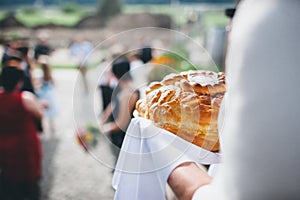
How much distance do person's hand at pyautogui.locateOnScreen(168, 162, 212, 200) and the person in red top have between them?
8.99ft

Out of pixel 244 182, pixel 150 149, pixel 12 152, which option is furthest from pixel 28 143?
pixel 244 182

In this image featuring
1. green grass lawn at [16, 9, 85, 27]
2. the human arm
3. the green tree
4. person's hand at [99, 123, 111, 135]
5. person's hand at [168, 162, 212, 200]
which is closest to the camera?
person's hand at [168, 162, 212, 200]

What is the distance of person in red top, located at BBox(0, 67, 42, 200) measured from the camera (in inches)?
142

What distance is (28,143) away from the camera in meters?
3.76

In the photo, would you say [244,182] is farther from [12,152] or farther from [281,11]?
[12,152]

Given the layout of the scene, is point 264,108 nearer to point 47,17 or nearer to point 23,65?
point 23,65

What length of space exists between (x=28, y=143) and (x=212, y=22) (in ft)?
39.8

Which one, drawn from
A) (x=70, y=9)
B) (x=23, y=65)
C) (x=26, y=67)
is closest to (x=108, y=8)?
(x=70, y=9)

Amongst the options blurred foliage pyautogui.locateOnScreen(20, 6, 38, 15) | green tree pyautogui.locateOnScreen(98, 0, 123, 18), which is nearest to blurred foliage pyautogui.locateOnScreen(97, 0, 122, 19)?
green tree pyautogui.locateOnScreen(98, 0, 123, 18)

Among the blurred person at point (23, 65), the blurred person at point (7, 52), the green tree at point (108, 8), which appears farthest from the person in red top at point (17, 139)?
the green tree at point (108, 8)

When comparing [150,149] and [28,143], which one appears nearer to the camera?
[150,149]

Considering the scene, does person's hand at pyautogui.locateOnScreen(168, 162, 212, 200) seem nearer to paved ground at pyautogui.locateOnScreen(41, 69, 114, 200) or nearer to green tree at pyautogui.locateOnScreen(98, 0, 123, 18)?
paved ground at pyautogui.locateOnScreen(41, 69, 114, 200)

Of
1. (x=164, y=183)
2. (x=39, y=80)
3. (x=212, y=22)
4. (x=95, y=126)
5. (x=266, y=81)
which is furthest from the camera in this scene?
(x=212, y=22)

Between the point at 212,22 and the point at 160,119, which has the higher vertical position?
the point at 212,22
